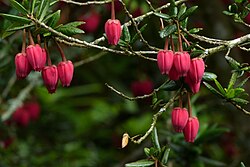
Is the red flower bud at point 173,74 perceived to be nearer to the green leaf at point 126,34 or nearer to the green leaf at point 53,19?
the green leaf at point 126,34

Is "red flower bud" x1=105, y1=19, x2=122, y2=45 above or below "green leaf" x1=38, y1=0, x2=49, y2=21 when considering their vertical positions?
below

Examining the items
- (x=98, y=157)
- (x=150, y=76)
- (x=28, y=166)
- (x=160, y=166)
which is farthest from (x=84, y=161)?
(x=160, y=166)

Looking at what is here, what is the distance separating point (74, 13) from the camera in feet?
9.98

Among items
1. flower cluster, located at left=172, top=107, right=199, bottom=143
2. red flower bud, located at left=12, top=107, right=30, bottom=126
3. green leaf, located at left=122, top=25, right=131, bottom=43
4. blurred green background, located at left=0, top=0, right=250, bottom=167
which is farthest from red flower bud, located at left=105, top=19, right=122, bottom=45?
red flower bud, located at left=12, top=107, right=30, bottom=126

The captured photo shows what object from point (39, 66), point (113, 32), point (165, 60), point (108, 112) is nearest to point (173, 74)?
point (165, 60)

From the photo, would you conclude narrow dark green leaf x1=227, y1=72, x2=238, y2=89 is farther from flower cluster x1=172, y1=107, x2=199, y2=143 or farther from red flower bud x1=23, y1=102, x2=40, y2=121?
red flower bud x1=23, y1=102, x2=40, y2=121

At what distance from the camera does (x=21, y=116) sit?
292 centimetres

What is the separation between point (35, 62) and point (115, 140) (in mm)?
A: 2131

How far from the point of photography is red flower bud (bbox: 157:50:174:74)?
137cm

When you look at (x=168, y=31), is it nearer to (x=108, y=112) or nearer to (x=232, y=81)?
(x=232, y=81)

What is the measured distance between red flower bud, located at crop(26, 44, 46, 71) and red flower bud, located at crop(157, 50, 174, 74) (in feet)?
0.76

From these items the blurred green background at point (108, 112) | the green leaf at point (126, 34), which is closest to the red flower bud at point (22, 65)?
the green leaf at point (126, 34)

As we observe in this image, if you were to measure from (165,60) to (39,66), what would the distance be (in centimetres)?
25

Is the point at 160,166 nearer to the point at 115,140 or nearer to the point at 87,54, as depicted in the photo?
the point at 87,54
